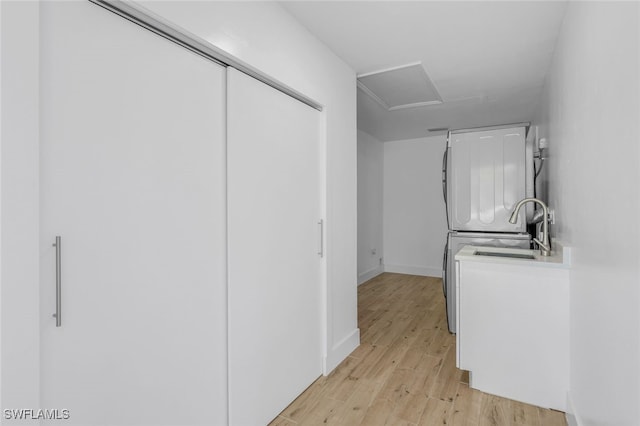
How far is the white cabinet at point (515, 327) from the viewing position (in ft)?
6.50

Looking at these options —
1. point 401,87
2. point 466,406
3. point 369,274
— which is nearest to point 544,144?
point 401,87

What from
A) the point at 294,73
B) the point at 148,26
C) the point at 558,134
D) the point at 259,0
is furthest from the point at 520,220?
the point at 148,26

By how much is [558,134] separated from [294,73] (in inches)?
72.6

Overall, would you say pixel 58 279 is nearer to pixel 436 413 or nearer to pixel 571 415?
pixel 436 413

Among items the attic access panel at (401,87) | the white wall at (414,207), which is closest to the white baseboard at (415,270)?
the white wall at (414,207)

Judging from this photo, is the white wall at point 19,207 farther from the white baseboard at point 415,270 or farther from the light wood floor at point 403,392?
the white baseboard at point 415,270

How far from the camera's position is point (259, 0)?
5.78 ft

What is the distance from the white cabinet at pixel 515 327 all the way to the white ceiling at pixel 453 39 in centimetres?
148

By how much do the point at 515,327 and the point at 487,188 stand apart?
4.60ft

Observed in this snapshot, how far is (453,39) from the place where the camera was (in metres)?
2.31

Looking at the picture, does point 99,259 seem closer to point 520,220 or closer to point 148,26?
point 148,26

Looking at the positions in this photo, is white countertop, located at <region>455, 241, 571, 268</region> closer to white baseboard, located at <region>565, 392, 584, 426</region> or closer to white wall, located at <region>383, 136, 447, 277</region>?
white baseboard, located at <region>565, 392, 584, 426</region>

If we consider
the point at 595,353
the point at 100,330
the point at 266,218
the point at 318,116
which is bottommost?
the point at 595,353

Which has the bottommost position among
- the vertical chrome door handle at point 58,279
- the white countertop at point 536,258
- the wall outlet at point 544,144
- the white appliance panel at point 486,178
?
the white countertop at point 536,258
